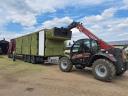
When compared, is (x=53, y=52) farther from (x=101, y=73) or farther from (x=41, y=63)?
(x=101, y=73)

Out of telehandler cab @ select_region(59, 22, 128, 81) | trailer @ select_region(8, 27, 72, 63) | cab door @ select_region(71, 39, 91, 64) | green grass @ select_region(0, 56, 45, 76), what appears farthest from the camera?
trailer @ select_region(8, 27, 72, 63)

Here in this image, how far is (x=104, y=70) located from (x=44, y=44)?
24.5 ft

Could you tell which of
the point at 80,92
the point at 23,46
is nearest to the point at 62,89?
the point at 80,92

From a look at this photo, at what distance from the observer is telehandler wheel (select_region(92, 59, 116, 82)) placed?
969 cm

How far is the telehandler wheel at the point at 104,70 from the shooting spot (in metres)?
9.69

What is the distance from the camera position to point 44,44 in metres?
16.3

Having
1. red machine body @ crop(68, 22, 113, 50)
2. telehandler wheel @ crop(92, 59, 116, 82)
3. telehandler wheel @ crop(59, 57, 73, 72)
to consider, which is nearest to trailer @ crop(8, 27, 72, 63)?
red machine body @ crop(68, 22, 113, 50)

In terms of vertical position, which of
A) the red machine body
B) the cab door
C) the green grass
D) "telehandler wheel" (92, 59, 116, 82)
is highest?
the red machine body

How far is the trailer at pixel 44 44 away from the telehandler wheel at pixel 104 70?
5298 millimetres

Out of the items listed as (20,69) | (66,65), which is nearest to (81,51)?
(66,65)

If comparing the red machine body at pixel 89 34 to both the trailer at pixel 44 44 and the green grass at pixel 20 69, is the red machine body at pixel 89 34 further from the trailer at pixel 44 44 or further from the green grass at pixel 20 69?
the green grass at pixel 20 69

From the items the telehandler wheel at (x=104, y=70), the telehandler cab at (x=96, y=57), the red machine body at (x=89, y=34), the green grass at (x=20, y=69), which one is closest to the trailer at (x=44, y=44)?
the green grass at (x=20, y=69)

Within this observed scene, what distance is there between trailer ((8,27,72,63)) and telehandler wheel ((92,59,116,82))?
530 cm

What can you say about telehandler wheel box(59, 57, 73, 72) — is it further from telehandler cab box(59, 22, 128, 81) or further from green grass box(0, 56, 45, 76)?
green grass box(0, 56, 45, 76)
